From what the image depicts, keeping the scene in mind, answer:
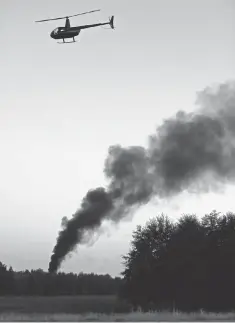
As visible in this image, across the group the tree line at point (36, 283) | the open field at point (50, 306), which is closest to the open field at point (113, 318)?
the open field at point (50, 306)

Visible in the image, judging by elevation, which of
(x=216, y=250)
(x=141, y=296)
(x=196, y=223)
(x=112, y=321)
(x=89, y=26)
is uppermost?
(x=89, y=26)

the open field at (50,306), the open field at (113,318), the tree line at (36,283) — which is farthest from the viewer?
the tree line at (36,283)

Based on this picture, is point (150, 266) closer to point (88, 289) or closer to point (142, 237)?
point (142, 237)

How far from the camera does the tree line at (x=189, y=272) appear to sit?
53.1 meters

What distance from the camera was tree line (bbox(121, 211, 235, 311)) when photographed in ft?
174

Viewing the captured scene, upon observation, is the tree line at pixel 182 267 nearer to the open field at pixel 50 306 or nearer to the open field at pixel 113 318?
the open field at pixel 50 306

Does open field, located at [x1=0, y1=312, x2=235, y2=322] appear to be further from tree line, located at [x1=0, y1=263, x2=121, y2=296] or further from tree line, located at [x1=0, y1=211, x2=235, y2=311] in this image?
tree line, located at [x1=0, y1=263, x2=121, y2=296]

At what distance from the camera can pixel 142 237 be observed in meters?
63.8

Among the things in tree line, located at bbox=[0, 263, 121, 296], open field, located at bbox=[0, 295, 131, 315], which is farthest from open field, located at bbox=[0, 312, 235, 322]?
tree line, located at bbox=[0, 263, 121, 296]

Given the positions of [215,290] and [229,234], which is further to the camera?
[229,234]

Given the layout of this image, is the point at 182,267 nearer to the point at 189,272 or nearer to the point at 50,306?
the point at 189,272

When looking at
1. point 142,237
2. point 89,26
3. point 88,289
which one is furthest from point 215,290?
point 88,289

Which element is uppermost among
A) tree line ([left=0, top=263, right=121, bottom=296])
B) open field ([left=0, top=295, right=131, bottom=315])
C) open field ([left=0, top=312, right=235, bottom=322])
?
tree line ([left=0, top=263, right=121, bottom=296])

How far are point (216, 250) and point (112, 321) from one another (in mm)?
16470
